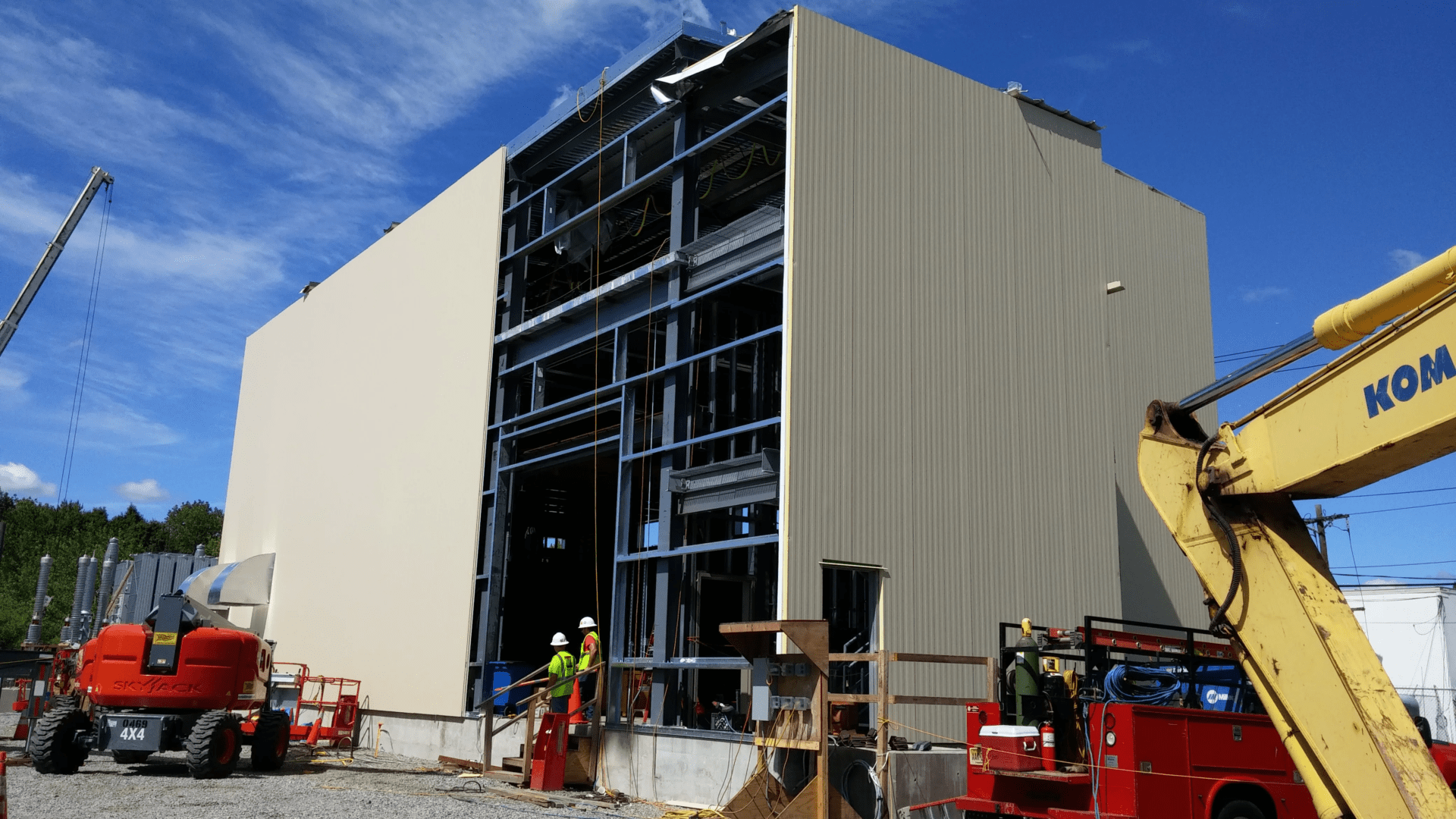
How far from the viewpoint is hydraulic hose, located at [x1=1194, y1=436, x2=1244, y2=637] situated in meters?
7.72

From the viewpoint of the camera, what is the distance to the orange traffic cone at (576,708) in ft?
61.4

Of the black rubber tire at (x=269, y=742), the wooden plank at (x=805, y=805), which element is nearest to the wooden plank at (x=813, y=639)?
the wooden plank at (x=805, y=805)

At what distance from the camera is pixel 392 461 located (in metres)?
28.9

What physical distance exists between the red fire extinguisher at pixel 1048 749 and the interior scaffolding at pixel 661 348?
6307 millimetres

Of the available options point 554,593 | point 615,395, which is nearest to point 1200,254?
point 615,395

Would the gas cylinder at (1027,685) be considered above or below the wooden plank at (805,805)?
above

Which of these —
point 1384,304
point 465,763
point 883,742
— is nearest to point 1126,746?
point 883,742

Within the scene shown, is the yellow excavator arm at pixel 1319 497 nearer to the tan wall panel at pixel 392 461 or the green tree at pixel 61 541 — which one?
the tan wall panel at pixel 392 461

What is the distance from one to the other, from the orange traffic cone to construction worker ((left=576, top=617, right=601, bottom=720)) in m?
0.16

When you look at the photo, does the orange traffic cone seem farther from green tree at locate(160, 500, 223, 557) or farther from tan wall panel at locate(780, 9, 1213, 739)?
green tree at locate(160, 500, 223, 557)

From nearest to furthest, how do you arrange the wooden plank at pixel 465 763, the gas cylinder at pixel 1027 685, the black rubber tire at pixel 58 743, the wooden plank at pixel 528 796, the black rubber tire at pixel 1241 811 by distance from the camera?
the black rubber tire at pixel 1241 811
the gas cylinder at pixel 1027 685
the wooden plank at pixel 528 796
the black rubber tire at pixel 58 743
the wooden plank at pixel 465 763

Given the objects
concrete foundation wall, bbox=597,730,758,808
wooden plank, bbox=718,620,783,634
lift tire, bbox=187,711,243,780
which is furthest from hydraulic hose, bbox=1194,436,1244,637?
lift tire, bbox=187,711,243,780

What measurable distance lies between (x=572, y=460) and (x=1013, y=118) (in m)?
11.1

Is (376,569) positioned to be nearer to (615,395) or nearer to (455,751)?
(455,751)
